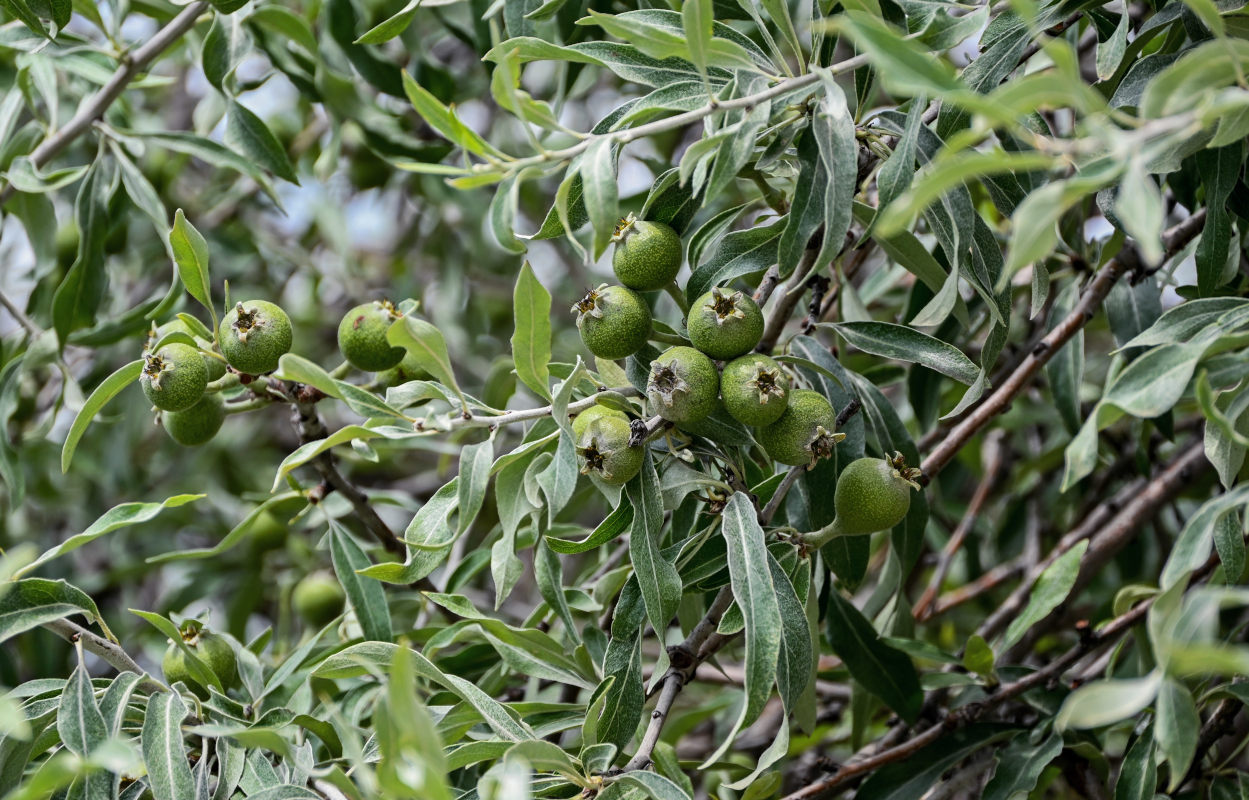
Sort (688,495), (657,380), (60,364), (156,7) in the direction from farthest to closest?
(156,7)
(60,364)
(688,495)
(657,380)

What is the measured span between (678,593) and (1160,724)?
0.54 meters

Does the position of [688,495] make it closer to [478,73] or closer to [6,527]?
[478,73]

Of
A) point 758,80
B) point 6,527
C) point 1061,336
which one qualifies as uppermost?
point 758,80

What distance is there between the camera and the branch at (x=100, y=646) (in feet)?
4.51

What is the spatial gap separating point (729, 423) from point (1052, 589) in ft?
2.00

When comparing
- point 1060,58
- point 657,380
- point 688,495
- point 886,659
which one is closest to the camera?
point 1060,58

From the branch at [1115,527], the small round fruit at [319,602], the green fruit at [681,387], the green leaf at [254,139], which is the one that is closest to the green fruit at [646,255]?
the green fruit at [681,387]

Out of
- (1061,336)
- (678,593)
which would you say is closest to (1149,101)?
(678,593)

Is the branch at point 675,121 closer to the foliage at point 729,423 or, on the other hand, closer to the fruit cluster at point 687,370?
the foliage at point 729,423

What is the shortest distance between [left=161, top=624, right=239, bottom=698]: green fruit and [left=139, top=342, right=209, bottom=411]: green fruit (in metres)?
0.39

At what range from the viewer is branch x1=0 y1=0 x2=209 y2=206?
1.91 meters

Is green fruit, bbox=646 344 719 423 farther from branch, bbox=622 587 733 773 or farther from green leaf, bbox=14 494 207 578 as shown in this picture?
green leaf, bbox=14 494 207 578

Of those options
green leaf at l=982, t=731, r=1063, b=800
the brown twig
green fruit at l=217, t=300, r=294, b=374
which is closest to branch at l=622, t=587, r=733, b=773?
green leaf at l=982, t=731, r=1063, b=800

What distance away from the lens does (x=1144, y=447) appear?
2023mm
